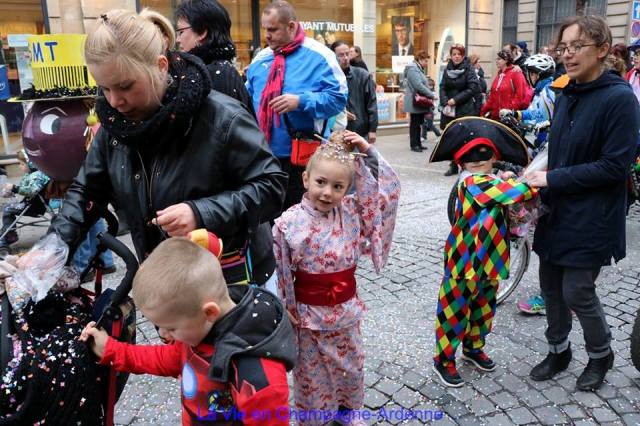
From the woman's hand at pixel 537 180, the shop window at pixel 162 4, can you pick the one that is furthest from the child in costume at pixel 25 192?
the shop window at pixel 162 4

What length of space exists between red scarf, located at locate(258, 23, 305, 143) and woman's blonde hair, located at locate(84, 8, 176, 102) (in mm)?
2228

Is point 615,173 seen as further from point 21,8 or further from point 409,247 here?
point 21,8

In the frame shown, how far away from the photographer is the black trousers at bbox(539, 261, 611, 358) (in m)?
2.82

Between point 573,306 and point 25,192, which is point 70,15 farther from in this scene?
point 573,306

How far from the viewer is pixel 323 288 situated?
2.46 metres

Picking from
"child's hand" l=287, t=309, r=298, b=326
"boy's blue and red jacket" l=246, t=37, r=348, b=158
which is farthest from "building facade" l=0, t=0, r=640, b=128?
"child's hand" l=287, t=309, r=298, b=326

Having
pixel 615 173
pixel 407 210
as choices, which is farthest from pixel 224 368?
pixel 407 210

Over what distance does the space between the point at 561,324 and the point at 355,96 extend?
15.5 ft

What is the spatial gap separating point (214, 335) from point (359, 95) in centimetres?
601

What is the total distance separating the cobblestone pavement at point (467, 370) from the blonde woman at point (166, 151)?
4.44 feet

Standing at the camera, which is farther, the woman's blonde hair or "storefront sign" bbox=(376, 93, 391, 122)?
"storefront sign" bbox=(376, 93, 391, 122)

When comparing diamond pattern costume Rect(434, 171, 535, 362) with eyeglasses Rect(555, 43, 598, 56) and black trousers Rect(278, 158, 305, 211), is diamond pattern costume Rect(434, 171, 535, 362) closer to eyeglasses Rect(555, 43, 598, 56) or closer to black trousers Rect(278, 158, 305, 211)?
eyeglasses Rect(555, 43, 598, 56)

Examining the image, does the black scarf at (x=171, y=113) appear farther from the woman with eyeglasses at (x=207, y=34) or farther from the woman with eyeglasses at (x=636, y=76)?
the woman with eyeglasses at (x=636, y=76)

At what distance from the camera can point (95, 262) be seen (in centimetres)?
204
